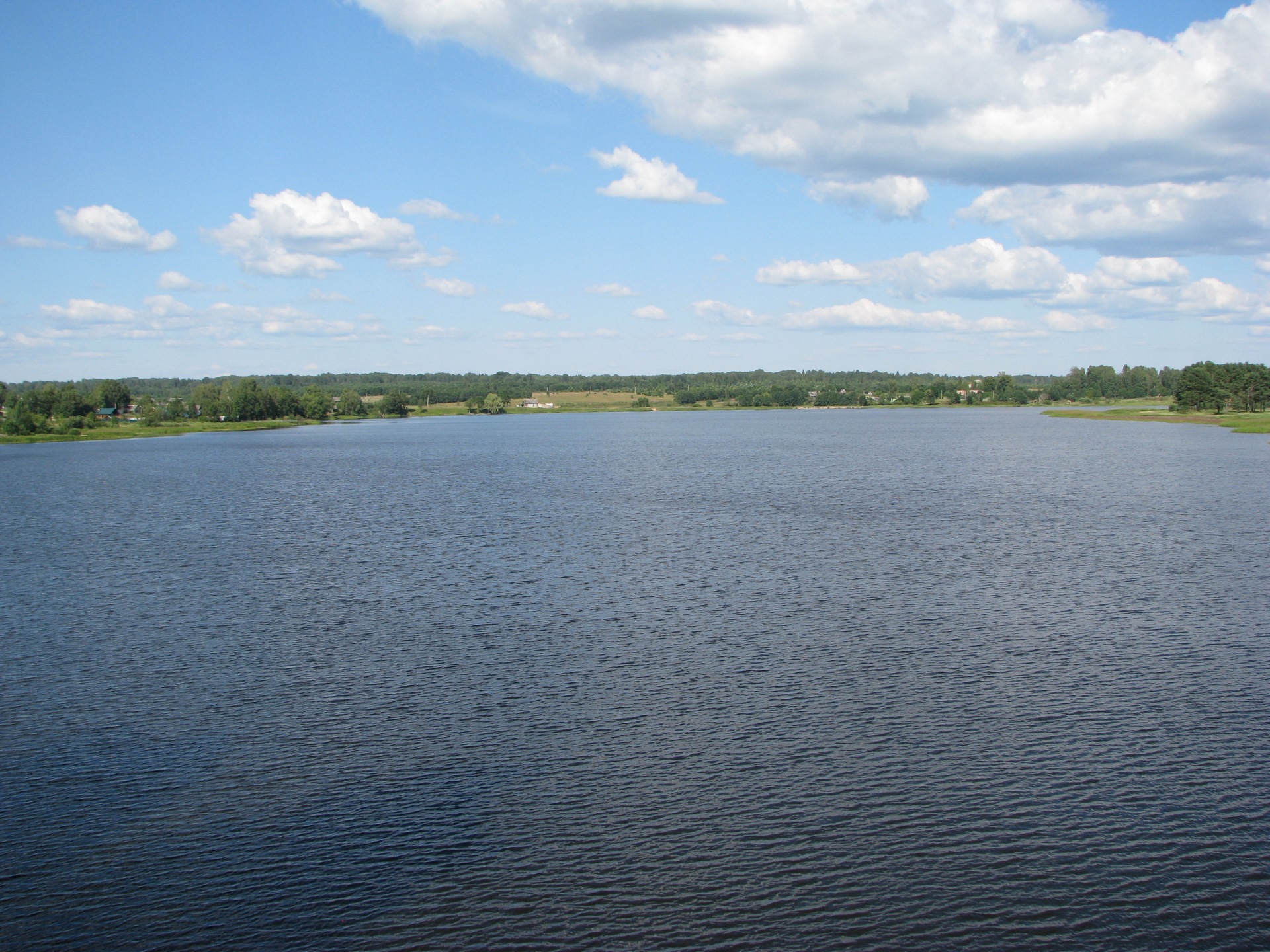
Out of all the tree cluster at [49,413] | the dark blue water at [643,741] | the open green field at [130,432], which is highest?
the tree cluster at [49,413]

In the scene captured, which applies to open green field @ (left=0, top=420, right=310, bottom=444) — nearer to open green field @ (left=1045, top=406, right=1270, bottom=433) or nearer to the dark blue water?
the dark blue water

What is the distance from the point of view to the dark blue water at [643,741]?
13.2 metres

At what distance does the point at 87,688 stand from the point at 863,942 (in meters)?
19.3

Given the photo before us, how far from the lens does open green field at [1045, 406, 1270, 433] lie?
119 meters

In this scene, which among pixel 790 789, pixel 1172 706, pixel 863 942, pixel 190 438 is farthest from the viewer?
pixel 190 438

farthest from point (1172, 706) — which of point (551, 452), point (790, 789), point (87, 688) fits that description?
point (551, 452)

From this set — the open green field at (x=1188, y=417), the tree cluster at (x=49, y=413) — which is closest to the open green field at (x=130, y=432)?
the tree cluster at (x=49, y=413)

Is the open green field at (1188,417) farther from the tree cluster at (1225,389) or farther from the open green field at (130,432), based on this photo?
the open green field at (130,432)

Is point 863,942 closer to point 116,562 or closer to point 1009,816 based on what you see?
point 1009,816

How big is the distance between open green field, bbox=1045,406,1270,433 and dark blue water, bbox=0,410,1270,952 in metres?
91.3

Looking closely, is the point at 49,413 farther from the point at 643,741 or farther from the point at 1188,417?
the point at 1188,417

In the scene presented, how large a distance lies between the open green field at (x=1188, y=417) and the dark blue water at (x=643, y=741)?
91307mm

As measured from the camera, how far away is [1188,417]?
149 m

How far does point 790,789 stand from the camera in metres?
16.5
